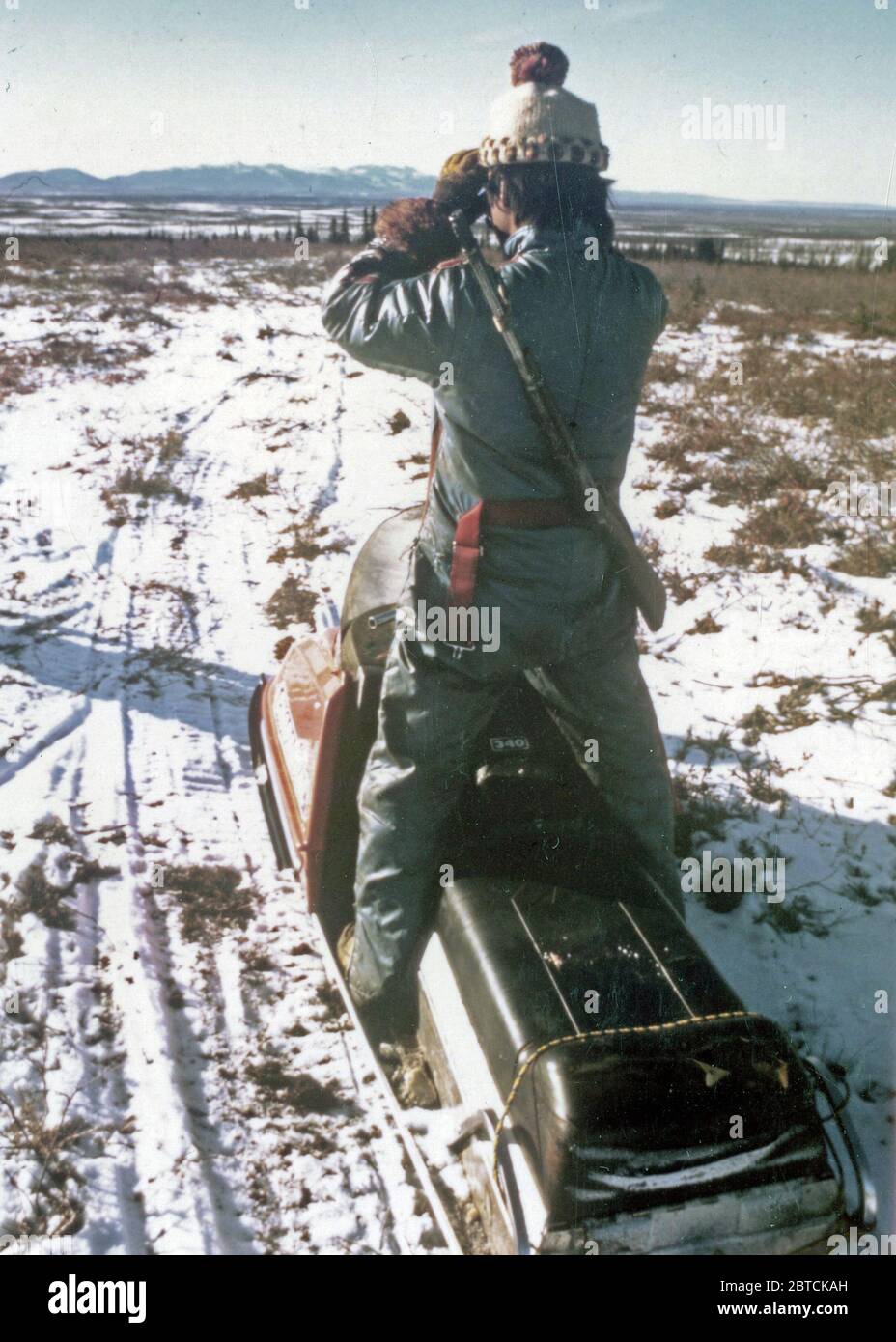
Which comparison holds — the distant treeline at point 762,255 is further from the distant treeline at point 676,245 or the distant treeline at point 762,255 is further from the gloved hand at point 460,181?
the gloved hand at point 460,181

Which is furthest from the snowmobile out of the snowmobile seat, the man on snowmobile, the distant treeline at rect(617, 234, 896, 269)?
the distant treeline at rect(617, 234, 896, 269)

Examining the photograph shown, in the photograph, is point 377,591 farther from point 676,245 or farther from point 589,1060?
point 676,245

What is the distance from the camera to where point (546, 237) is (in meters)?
2.29

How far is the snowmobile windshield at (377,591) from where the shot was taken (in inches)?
119

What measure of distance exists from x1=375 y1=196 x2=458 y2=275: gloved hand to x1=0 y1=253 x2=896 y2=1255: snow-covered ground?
7.43 ft

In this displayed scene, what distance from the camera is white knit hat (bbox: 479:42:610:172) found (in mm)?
2150

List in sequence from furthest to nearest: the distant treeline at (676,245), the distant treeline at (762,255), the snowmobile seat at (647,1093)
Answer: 1. the distant treeline at (676,245)
2. the distant treeline at (762,255)
3. the snowmobile seat at (647,1093)

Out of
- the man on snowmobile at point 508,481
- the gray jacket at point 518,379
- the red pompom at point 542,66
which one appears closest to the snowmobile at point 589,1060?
the man on snowmobile at point 508,481

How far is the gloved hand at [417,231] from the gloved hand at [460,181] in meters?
0.03

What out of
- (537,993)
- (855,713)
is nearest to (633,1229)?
(537,993)

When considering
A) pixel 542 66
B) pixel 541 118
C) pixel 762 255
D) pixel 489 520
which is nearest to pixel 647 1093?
pixel 489 520

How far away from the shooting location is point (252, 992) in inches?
125

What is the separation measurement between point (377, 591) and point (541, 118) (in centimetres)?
146
